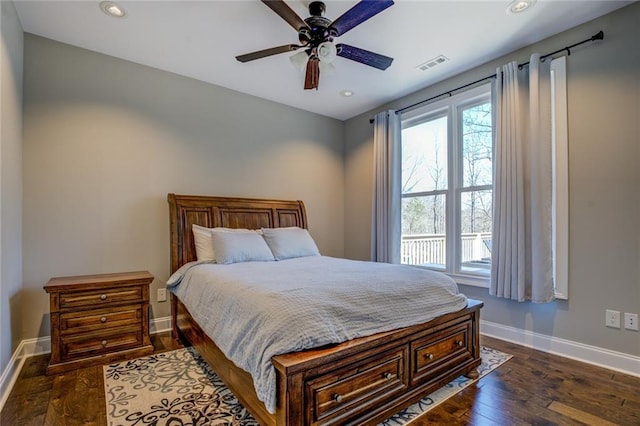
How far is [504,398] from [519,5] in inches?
112

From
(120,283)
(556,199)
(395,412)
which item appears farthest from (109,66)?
(556,199)

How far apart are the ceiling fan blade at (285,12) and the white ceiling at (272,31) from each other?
0.33m

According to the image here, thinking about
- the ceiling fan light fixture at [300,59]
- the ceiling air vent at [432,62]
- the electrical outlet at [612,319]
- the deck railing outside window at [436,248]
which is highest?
the ceiling air vent at [432,62]

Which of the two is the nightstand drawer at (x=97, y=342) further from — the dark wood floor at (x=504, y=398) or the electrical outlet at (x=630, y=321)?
the electrical outlet at (x=630, y=321)

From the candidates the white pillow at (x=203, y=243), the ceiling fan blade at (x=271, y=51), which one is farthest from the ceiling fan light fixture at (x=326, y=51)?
the white pillow at (x=203, y=243)

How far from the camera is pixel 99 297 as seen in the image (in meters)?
2.57

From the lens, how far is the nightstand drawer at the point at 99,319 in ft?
8.02

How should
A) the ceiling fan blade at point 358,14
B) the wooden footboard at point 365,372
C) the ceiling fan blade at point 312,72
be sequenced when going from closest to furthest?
the wooden footboard at point 365,372, the ceiling fan blade at point 358,14, the ceiling fan blade at point 312,72

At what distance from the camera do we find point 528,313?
294 cm

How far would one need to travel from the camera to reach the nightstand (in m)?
2.41

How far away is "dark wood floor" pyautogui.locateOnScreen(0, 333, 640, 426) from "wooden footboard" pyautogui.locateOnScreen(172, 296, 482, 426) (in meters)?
0.19

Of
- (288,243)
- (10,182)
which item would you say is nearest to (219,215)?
(288,243)

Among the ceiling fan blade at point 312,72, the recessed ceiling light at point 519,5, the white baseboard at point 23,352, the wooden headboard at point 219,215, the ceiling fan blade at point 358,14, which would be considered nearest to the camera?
the ceiling fan blade at point 358,14

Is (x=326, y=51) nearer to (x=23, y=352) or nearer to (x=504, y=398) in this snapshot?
(x=504, y=398)
